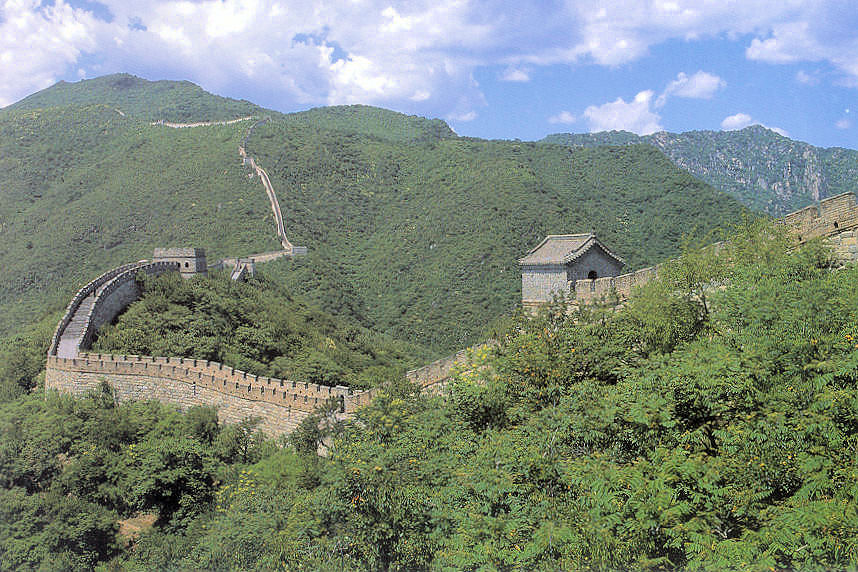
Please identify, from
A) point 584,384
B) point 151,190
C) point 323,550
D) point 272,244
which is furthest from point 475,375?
point 151,190

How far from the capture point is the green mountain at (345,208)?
169 feet

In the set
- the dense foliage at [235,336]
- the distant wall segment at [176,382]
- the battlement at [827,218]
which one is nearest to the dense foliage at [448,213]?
the dense foliage at [235,336]

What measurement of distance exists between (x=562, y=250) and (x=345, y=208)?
54.5 meters

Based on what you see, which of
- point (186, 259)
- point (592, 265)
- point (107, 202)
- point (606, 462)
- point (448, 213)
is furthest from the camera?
point (107, 202)

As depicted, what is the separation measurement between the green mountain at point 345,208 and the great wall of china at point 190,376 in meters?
16.6

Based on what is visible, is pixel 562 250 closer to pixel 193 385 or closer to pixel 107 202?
pixel 193 385

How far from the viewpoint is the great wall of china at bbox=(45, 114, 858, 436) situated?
53.5 ft

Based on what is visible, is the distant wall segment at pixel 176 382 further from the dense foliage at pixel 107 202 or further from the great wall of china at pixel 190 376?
the dense foliage at pixel 107 202

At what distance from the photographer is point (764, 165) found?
10956 centimetres

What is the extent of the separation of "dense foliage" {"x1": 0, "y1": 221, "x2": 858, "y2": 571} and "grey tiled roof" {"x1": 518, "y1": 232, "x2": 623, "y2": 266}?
6.60 m

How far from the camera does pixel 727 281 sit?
12.2 metres

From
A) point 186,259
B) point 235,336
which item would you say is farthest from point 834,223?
point 186,259

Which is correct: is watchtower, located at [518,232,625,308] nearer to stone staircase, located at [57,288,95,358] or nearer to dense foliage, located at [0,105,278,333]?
stone staircase, located at [57,288,95,358]

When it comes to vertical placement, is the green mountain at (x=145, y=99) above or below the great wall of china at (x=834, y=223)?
above
